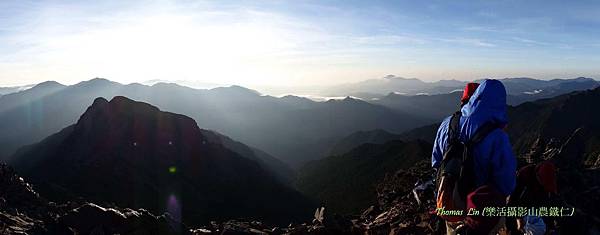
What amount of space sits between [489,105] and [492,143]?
496 millimetres

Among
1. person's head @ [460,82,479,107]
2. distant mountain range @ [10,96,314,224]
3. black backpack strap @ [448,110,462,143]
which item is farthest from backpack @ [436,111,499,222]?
distant mountain range @ [10,96,314,224]

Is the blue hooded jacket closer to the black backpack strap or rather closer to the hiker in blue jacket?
the hiker in blue jacket

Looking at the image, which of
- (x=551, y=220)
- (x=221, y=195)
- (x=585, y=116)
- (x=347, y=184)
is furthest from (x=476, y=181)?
(x=585, y=116)

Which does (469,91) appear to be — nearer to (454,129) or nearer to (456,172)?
(454,129)

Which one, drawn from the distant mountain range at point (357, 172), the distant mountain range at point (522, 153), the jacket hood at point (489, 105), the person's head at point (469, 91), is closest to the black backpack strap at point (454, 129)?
the person's head at point (469, 91)

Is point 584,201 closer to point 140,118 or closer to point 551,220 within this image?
point 551,220

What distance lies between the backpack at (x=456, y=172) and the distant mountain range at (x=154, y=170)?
76447mm

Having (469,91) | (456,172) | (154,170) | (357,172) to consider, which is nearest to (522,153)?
(469,91)

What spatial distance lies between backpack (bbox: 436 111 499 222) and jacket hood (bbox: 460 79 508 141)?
0.09 meters

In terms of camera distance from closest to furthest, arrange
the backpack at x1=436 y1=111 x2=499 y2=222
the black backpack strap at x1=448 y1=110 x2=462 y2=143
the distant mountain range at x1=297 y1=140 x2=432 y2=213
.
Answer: the backpack at x1=436 y1=111 x2=499 y2=222 < the black backpack strap at x1=448 y1=110 x2=462 y2=143 < the distant mountain range at x1=297 y1=140 x2=432 y2=213

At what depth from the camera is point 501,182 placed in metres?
5.96

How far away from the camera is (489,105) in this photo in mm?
6035

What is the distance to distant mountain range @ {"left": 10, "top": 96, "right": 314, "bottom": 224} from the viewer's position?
9088 centimetres

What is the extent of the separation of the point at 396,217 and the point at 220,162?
123 meters
